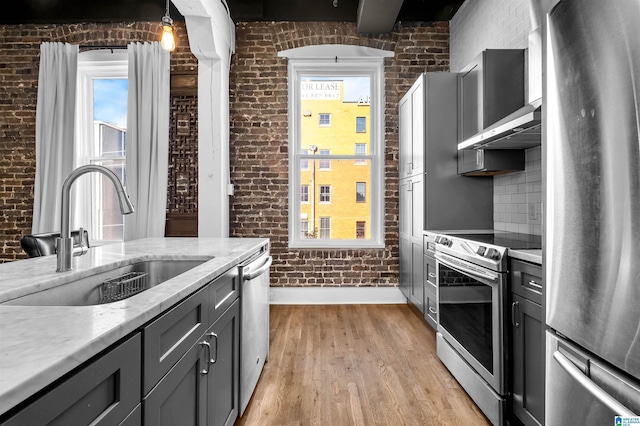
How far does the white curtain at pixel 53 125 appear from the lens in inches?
165

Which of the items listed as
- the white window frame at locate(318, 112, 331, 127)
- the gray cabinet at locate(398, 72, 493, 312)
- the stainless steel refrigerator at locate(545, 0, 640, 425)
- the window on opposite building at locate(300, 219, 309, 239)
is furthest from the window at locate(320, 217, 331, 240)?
the stainless steel refrigerator at locate(545, 0, 640, 425)

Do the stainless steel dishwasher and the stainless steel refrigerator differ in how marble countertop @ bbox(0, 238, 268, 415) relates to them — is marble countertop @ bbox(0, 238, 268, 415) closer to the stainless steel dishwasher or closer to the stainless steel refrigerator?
the stainless steel dishwasher

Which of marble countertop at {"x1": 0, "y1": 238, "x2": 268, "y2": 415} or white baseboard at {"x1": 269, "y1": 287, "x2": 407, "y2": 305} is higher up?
marble countertop at {"x1": 0, "y1": 238, "x2": 268, "y2": 415}

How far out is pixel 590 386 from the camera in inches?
43.3

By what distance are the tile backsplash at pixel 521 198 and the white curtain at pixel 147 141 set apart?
3326mm

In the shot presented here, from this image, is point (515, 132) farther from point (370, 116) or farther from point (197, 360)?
point (370, 116)

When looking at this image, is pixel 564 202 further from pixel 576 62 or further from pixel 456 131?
pixel 456 131

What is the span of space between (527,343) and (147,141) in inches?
155

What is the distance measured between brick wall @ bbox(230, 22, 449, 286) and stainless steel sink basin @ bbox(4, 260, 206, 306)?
8.11 ft

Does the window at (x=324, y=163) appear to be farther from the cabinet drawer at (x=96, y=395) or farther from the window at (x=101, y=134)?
the cabinet drawer at (x=96, y=395)

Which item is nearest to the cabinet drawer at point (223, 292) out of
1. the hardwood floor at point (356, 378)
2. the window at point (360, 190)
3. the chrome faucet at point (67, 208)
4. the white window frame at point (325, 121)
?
the chrome faucet at point (67, 208)

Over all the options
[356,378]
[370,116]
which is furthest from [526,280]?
[370,116]

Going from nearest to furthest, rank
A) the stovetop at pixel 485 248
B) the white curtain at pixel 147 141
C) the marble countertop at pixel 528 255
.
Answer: the marble countertop at pixel 528 255
the stovetop at pixel 485 248
the white curtain at pixel 147 141

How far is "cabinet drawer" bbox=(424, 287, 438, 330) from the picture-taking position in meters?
3.03
